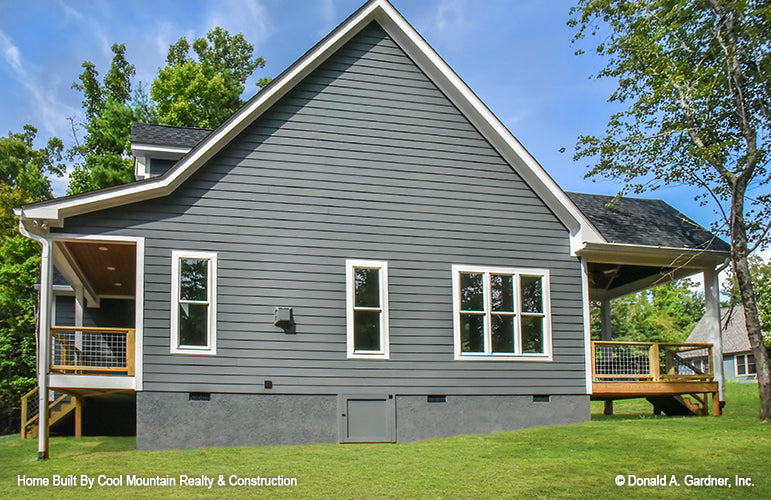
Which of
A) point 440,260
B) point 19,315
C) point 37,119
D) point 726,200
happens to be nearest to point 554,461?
point 440,260

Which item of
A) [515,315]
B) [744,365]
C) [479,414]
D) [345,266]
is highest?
[345,266]

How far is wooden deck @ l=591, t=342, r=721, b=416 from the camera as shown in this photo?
49.2ft


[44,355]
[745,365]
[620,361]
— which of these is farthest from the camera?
[745,365]

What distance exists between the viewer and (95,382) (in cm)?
1238

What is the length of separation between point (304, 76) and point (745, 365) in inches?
1549

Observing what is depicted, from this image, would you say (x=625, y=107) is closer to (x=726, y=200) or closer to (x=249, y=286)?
(x=726, y=200)

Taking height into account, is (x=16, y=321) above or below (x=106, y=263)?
below

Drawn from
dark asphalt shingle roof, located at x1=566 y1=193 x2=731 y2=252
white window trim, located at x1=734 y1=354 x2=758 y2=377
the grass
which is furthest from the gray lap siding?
white window trim, located at x1=734 y1=354 x2=758 y2=377

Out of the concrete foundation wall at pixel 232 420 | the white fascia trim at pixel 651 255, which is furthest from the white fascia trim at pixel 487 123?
the concrete foundation wall at pixel 232 420

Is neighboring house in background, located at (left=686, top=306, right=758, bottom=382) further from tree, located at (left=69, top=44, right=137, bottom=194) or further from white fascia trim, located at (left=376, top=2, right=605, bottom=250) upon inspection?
tree, located at (left=69, top=44, right=137, bottom=194)

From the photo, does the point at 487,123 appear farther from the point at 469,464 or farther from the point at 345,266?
the point at 469,464

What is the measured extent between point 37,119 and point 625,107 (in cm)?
3674

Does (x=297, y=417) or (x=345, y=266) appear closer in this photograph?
(x=297, y=417)

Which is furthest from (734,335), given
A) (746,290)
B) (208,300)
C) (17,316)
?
(208,300)
